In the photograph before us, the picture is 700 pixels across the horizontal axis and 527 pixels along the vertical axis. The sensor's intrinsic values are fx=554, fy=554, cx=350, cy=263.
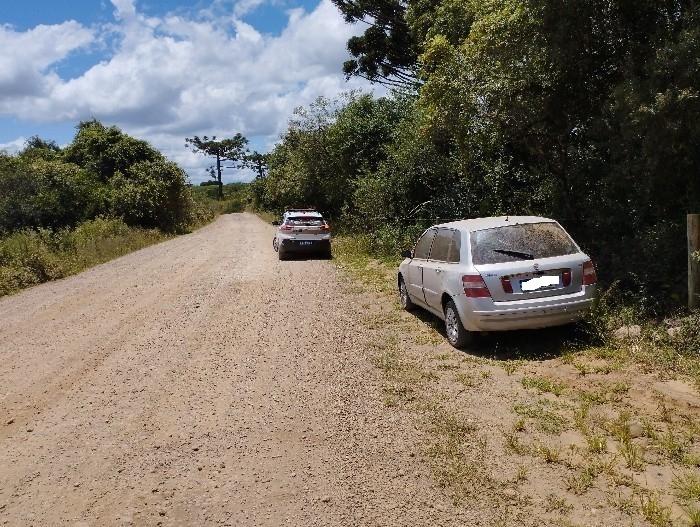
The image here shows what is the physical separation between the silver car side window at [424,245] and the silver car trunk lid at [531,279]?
1802 millimetres

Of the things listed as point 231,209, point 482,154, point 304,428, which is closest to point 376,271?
point 482,154

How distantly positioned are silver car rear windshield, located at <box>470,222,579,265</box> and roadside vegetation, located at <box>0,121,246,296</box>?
500 inches

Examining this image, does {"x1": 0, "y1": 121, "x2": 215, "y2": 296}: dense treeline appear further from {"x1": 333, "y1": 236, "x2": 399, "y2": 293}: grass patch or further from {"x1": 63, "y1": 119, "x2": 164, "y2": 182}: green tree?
{"x1": 333, "y1": 236, "x2": 399, "y2": 293}: grass patch

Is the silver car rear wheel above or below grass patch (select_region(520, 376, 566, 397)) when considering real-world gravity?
above

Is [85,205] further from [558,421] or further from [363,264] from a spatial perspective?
[558,421]

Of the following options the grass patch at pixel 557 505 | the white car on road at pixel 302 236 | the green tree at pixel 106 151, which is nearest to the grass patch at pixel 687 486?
the grass patch at pixel 557 505

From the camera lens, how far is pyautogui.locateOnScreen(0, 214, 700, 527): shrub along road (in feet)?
11.8

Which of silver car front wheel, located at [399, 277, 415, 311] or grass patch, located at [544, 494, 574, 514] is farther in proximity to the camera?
silver car front wheel, located at [399, 277, 415, 311]

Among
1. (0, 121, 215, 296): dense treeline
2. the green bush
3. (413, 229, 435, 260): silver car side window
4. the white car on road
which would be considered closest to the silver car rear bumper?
(413, 229, 435, 260): silver car side window

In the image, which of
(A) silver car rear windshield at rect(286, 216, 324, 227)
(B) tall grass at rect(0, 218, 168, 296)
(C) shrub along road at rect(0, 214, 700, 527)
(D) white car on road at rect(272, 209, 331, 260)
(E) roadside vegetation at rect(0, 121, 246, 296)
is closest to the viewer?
(C) shrub along road at rect(0, 214, 700, 527)

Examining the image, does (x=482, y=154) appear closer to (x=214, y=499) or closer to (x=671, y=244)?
(x=671, y=244)

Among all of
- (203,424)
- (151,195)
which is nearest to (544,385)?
(203,424)

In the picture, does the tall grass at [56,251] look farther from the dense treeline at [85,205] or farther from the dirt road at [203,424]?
the dirt road at [203,424]

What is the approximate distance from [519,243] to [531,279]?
1.81ft
